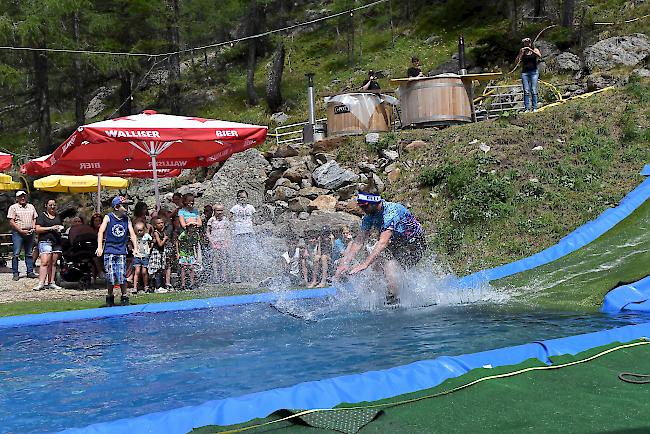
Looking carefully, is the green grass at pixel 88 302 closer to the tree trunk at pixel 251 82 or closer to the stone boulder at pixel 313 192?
the stone boulder at pixel 313 192

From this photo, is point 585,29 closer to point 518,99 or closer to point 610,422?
point 518,99

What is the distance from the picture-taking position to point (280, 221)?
15336 mm

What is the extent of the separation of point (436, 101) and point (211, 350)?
11.2 meters

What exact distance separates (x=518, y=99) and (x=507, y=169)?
5.47 meters

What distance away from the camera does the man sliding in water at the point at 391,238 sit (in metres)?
8.48

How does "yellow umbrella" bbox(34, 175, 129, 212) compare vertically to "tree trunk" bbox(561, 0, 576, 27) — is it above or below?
below

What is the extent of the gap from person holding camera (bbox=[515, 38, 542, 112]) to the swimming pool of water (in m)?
8.61

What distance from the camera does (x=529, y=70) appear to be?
15.7 meters

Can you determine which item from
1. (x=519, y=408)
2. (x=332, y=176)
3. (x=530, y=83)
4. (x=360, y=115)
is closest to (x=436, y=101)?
(x=360, y=115)

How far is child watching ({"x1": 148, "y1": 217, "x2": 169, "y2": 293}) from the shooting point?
1202 cm

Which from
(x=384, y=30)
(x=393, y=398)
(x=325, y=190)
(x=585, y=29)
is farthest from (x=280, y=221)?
(x=384, y=30)

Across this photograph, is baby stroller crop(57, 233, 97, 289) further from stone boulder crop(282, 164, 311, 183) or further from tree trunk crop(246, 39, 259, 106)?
tree trunk crop(246, 39, 259, 106)

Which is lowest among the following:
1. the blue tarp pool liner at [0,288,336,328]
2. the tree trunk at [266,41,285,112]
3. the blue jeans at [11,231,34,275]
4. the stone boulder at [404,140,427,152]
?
the blue tarp pool liner at [0,288,336,328]

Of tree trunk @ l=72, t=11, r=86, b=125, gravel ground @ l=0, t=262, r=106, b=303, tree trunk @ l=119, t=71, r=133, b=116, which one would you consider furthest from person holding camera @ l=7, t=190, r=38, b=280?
tree trunk @ l=119, t=71, r=133, b=116
